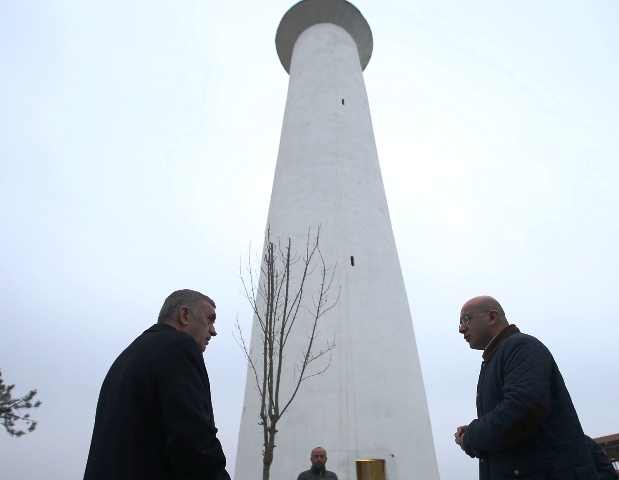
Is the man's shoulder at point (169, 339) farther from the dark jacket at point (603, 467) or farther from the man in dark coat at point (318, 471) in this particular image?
the man in dark coat at point (318, 471)

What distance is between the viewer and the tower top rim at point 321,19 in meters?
17.1

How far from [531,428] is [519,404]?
0.47ft

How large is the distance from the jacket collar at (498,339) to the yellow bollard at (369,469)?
5728 millimetres

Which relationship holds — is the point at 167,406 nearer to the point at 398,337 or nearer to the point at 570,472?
the point at 570,472

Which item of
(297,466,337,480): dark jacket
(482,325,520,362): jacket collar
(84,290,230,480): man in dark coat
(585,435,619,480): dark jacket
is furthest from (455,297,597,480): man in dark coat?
(297,466,337,480): dark jacket

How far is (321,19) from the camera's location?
17.3 m

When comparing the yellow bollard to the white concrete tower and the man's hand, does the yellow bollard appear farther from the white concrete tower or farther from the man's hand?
the man's hand

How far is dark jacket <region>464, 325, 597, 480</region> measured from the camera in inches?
99.8

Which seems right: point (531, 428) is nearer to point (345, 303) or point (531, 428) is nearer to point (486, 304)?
point (486, 304)

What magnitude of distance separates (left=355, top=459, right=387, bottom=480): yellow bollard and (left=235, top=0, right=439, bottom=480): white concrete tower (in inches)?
14.3

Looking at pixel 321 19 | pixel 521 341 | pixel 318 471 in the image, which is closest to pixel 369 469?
pixel 318 471

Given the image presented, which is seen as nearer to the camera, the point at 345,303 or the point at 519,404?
the point at 519,404

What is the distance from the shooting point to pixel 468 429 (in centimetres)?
289

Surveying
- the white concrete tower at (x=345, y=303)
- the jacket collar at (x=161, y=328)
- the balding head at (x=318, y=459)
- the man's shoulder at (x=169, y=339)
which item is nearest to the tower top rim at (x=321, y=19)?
the white concrete tower at (x=345, y=303)
